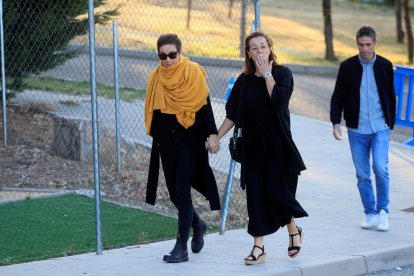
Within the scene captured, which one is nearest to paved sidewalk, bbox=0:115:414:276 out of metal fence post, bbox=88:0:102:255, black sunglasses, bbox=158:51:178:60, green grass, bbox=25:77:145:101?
metal fence post, bbox=88:0:102:255

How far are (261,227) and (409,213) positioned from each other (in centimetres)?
296

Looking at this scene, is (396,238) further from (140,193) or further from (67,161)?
(67,161)

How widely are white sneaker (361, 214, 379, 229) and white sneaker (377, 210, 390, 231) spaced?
0.05 m

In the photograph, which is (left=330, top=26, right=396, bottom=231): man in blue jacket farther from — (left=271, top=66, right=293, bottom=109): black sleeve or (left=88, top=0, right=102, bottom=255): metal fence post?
(left=88, top=0, right=102, bottom=255): metal fence post

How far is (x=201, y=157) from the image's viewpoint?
305 inches

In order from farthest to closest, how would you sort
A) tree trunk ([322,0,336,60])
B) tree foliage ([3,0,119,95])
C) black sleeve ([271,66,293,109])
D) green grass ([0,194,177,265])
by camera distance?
tree trunk ([322,0,336,60]), tree foliage ([3,0,119,95]), green grass ([0,194,177,265]), black sleeve ([271,66,293,109])

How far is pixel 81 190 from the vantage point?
10570mm

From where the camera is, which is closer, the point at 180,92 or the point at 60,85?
the point at 180,92

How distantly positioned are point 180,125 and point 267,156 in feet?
2.39

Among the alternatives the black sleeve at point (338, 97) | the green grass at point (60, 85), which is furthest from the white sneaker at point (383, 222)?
the green grass at point (60, 85)

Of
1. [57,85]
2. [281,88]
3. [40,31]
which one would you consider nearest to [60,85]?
[57,85]

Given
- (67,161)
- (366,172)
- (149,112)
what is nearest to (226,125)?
(149,112)

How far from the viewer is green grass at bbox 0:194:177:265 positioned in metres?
8.29

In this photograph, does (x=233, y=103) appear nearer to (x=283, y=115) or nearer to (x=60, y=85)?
(x=283, y=115)
